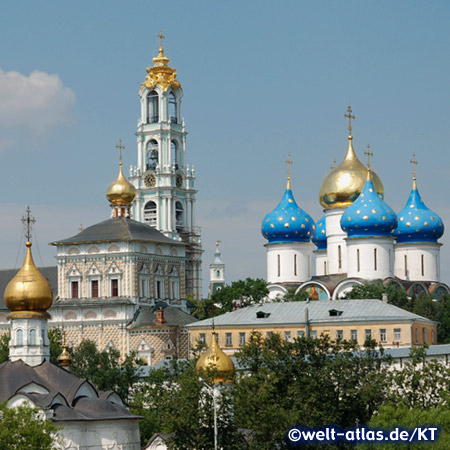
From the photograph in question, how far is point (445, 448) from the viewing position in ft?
112

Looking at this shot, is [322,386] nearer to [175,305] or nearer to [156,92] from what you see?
[175,305]

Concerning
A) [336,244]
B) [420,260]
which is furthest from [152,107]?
[420,260]

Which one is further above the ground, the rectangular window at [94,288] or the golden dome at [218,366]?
the rectangular window at [94,288]

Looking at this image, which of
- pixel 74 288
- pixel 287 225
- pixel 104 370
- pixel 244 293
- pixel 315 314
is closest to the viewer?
pixel 104 370

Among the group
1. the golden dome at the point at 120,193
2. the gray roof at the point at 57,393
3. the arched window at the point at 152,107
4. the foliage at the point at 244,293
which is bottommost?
the gray roof at the point at 57,393

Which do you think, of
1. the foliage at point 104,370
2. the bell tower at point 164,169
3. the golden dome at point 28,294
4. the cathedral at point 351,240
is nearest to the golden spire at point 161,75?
the bell tower at point 164,169

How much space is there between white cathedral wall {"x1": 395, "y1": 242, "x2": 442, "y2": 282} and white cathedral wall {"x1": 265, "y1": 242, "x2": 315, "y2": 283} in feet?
13.8

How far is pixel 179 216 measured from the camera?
80.1m

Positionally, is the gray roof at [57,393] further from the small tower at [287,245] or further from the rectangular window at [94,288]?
the small tower at [287,245]

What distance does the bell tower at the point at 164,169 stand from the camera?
78.7 meters

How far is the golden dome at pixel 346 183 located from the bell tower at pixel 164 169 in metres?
12.4

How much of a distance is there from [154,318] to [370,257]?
9345 millimetres

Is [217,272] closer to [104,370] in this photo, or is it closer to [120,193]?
[120,193]

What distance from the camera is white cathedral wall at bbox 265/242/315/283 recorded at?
6844cm
